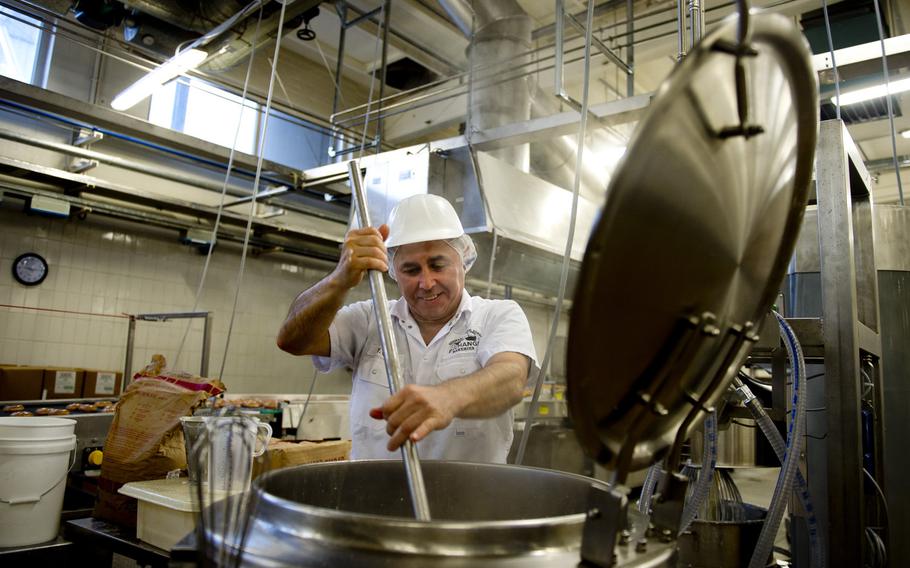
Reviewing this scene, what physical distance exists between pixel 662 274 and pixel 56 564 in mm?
1683

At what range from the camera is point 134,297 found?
15.4ft

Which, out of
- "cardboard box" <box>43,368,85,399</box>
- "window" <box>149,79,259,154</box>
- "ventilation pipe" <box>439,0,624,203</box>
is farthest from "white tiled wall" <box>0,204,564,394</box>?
"ventilation pipe" <box>439,0,624,203</box>

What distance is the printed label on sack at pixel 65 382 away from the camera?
362 cm

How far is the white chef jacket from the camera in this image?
134 centimetres

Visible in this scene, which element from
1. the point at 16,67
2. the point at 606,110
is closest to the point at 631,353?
the point at 606,110

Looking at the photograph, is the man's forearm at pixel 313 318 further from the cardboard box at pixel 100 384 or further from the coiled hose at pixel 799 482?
the cardboard box at pixel 100 384

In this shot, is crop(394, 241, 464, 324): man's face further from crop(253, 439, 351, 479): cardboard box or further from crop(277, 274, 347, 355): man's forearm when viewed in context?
crop(253, 439, 351, 479): cardboard box

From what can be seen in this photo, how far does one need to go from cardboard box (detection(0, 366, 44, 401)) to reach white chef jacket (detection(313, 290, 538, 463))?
300 cm

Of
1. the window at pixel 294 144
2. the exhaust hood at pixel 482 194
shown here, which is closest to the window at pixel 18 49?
the window at pixel 294 144

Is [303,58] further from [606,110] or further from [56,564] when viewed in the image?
[56,564]

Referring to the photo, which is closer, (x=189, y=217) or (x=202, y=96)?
(x=189, y=217)

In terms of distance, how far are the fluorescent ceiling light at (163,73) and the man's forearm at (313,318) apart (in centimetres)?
203

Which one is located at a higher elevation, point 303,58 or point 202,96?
point 303,58

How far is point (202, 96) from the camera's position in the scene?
16.6 ft
